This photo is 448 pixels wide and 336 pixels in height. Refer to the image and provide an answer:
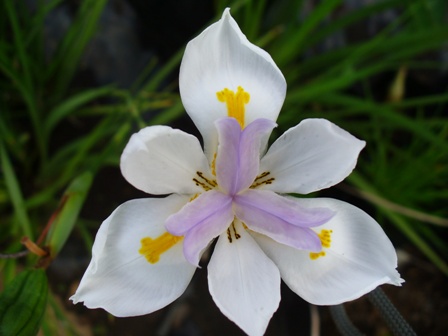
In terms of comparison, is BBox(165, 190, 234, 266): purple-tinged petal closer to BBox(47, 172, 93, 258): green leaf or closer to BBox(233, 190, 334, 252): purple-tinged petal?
BBox(233, 190, 334, 252): purple-tinged petal

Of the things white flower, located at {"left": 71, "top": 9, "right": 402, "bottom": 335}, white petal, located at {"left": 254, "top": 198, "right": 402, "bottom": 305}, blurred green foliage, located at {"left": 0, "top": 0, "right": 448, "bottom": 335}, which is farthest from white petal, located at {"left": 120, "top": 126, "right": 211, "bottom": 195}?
blurred green foliage, located at {"left": 0, "top": 0, "right": 448, "bottom": 335}

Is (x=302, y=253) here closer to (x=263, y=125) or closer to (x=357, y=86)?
(x=263, y=125)

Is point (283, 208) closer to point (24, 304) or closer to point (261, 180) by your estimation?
point (261, 180)

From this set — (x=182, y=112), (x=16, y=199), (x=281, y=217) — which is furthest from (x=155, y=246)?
(x=182, y=112)

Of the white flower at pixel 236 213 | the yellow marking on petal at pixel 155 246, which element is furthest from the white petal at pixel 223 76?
the yellow marking on petal at pixel 155 246

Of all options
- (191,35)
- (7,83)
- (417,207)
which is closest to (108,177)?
(7,83)
